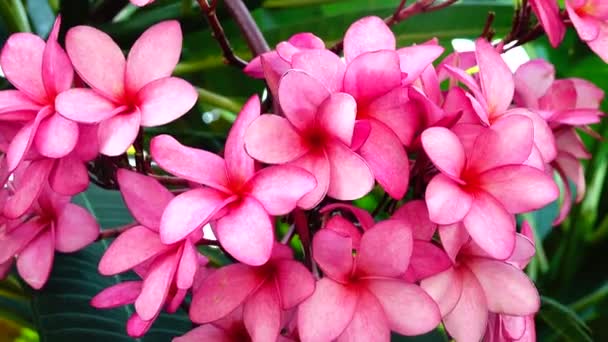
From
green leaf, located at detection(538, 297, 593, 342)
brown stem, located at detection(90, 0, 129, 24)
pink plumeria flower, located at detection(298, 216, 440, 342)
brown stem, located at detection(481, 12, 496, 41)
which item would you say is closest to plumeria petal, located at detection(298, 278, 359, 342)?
pink plumeria flower, located at detection(298, 216, 440, 342)

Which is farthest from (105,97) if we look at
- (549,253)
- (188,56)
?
(549,253)

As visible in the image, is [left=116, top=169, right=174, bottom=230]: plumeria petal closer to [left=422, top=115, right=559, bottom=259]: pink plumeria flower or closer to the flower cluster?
[left=422, top=115, right=559, bottom=259]: pink plumeria flower

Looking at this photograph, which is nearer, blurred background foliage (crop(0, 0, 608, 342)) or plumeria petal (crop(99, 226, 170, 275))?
plumeria petal (crop(99, 226, 170, 275))

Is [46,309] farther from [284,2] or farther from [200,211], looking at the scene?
[284,2]

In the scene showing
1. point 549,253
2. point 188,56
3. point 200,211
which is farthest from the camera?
point 549,253

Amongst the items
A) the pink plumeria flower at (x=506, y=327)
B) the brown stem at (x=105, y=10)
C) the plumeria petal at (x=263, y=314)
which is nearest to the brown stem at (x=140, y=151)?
the plumeria petal at (x=263, y=314)
